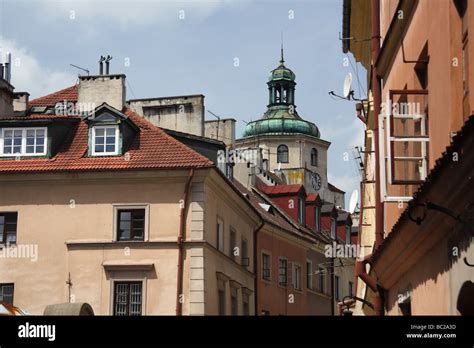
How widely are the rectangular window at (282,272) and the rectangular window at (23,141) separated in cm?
1298

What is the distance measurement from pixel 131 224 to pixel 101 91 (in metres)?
5.74

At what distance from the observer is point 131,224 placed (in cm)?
3284

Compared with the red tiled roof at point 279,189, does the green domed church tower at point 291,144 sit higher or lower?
higher

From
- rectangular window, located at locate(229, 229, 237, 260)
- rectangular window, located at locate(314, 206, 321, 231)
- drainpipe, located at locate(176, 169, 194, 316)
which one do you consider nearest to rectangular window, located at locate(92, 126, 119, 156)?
drainpipe, located at locate(176, 169, 194, 316)

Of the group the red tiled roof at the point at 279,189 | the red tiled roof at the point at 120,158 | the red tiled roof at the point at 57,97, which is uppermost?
the red tiled roof at the point at 57,97

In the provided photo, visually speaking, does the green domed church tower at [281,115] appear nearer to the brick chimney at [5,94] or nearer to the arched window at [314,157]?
the arched window at [314,157]

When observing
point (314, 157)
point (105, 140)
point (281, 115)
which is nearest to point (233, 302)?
point (105, 140)

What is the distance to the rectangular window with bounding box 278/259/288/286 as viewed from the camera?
143 feet

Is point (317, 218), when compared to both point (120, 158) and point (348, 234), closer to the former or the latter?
point (348, 234)

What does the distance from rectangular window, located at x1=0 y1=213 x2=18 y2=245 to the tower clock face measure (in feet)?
164

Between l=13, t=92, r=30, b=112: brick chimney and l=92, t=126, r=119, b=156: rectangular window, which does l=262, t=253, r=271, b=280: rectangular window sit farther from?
l=13, t=92, r=30, b=112: brick chimney

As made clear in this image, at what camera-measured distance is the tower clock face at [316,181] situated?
8175 centimetres

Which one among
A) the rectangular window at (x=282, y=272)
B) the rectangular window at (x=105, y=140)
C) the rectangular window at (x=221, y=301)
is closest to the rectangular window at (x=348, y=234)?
the rectangular window at (x=282, y=272)
